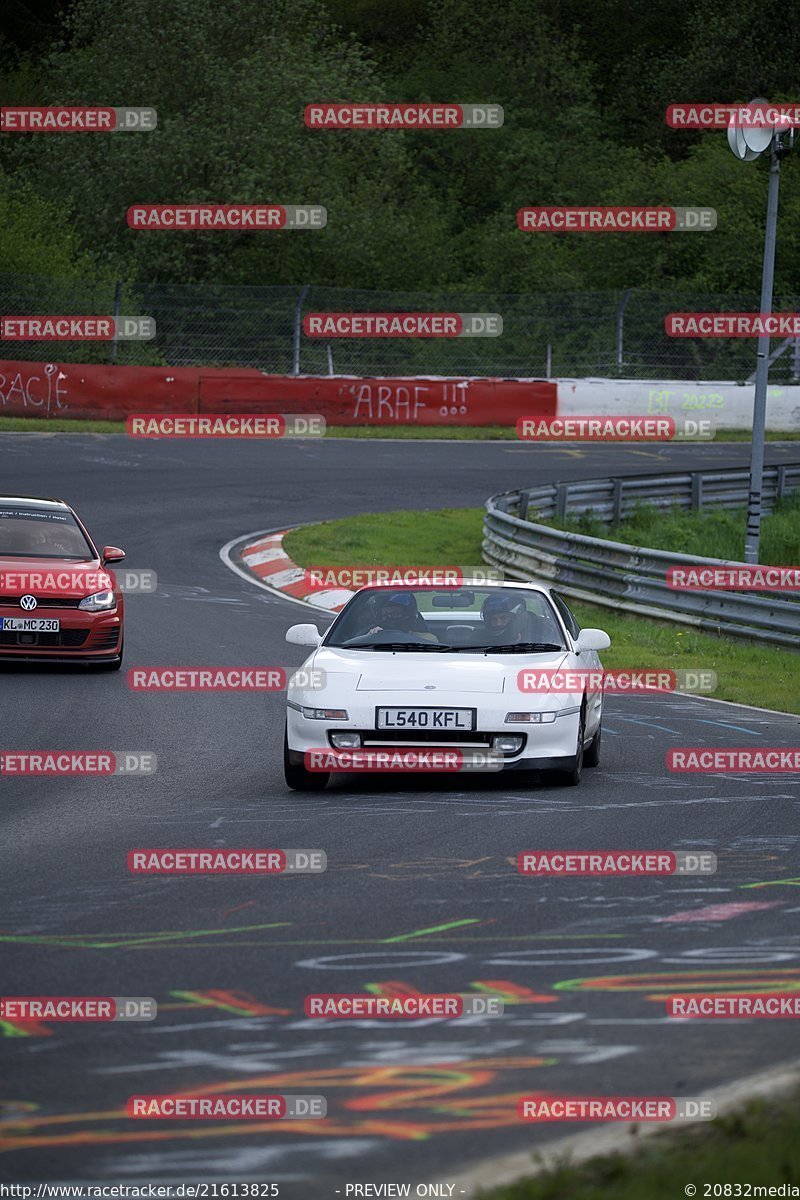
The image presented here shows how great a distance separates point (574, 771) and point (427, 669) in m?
1.04

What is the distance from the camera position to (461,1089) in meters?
4.49

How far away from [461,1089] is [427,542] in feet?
65.8

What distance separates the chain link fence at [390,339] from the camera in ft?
112

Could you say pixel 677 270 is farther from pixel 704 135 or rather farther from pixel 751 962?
pixel 751 962

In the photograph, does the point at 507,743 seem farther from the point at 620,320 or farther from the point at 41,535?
the point at 620,320

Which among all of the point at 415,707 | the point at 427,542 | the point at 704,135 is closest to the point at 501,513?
the point at 427,542
